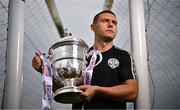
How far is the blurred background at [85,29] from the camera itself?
2.87 m

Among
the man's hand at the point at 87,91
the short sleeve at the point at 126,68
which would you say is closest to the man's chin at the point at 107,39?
the short sleeve at the point at 126,68

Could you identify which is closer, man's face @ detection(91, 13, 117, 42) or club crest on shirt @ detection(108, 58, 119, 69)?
club crest on shirt @ detection(108, 58, 119, 69)

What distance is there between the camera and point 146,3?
2885 millimetres

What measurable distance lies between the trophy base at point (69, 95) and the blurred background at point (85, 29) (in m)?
1.16

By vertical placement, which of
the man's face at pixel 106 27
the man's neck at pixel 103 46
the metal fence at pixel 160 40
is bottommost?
the man's neck at pixel 103 46

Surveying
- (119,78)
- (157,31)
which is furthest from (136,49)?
(157,31)

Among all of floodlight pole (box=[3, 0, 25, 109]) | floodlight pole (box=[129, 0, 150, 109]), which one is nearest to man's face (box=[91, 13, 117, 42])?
floodlight pole (box=[129, 0, 150, 109])

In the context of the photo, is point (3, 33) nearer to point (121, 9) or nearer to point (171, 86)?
point (121, 9)

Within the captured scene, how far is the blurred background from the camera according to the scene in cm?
287

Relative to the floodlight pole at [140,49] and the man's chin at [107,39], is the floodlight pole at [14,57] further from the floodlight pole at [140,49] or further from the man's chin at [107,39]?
the floodlight pole at [140,49]

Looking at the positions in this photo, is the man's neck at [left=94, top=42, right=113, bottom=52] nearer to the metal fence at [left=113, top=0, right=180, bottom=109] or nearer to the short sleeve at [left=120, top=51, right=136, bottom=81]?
the short sleeve at [left=120, top=51, right=136, bottom=81]

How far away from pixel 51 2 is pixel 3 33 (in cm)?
91

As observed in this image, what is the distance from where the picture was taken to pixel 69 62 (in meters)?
1.72

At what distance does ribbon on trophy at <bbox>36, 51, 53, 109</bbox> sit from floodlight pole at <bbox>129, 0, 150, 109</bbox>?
49 cm
